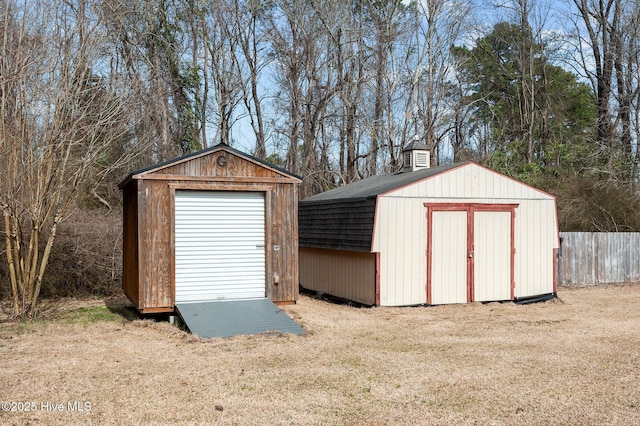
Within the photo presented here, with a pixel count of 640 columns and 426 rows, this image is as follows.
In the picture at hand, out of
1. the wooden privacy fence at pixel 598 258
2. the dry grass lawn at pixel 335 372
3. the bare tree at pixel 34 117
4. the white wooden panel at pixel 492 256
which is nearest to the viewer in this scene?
the dry grass lawn at pixel 335 372

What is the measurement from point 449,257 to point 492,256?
3.55 feet

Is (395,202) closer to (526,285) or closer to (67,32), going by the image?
(526,285)

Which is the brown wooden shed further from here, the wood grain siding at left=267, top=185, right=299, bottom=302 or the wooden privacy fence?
the wooden privacy fence

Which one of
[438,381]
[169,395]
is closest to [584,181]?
[438,381]

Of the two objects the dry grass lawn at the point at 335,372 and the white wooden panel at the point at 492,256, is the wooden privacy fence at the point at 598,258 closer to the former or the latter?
the white wooden panel at the point at 492,256

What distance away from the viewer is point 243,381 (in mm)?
7301

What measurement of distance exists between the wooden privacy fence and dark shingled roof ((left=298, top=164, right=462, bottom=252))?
5416 millimetres

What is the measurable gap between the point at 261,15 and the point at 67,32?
15006mm

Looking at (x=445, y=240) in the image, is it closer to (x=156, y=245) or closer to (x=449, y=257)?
(x=449, y=257)

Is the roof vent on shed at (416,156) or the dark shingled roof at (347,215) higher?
the roof vent on shed at (416,156)

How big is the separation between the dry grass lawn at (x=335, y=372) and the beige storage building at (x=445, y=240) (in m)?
1.66

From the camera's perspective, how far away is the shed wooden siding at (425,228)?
13383mm

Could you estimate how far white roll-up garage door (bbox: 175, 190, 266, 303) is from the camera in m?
11.8

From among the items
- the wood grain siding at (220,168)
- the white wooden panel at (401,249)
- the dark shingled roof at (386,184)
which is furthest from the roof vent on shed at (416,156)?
the wood grain siding at (220,168)
